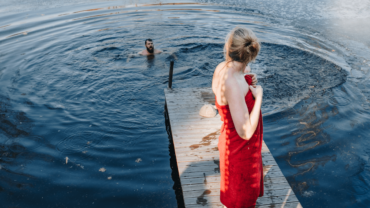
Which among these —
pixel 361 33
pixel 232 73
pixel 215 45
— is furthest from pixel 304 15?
pixel 232 73

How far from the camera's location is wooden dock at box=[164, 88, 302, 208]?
3643 millimetres

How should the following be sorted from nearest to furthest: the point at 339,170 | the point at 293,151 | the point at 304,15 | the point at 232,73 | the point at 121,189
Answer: the point at 232,73 < the point at 121,189 < the point at 339,170 < the point at 293,151 < the point at 304,15

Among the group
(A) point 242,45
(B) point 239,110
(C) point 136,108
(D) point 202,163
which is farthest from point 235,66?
(C) point 136,108

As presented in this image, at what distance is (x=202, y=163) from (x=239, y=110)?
2464mm

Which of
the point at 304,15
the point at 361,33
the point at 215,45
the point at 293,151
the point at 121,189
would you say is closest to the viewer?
the point at 121,189

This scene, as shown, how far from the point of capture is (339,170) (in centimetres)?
493

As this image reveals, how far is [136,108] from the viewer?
23.0 feet

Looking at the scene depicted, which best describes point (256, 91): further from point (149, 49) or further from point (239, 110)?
point (149, 49)

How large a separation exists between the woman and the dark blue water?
7.05ft

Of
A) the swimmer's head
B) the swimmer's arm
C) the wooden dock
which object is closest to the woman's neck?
the swimmer's arm

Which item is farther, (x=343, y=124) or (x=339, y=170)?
(x=343, y=124)

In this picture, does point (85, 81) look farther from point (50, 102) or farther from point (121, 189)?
point (121, 189)

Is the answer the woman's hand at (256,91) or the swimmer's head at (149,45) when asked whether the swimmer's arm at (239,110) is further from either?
the swimmer's head at (149,45)

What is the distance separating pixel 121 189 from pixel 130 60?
6.42 meters
